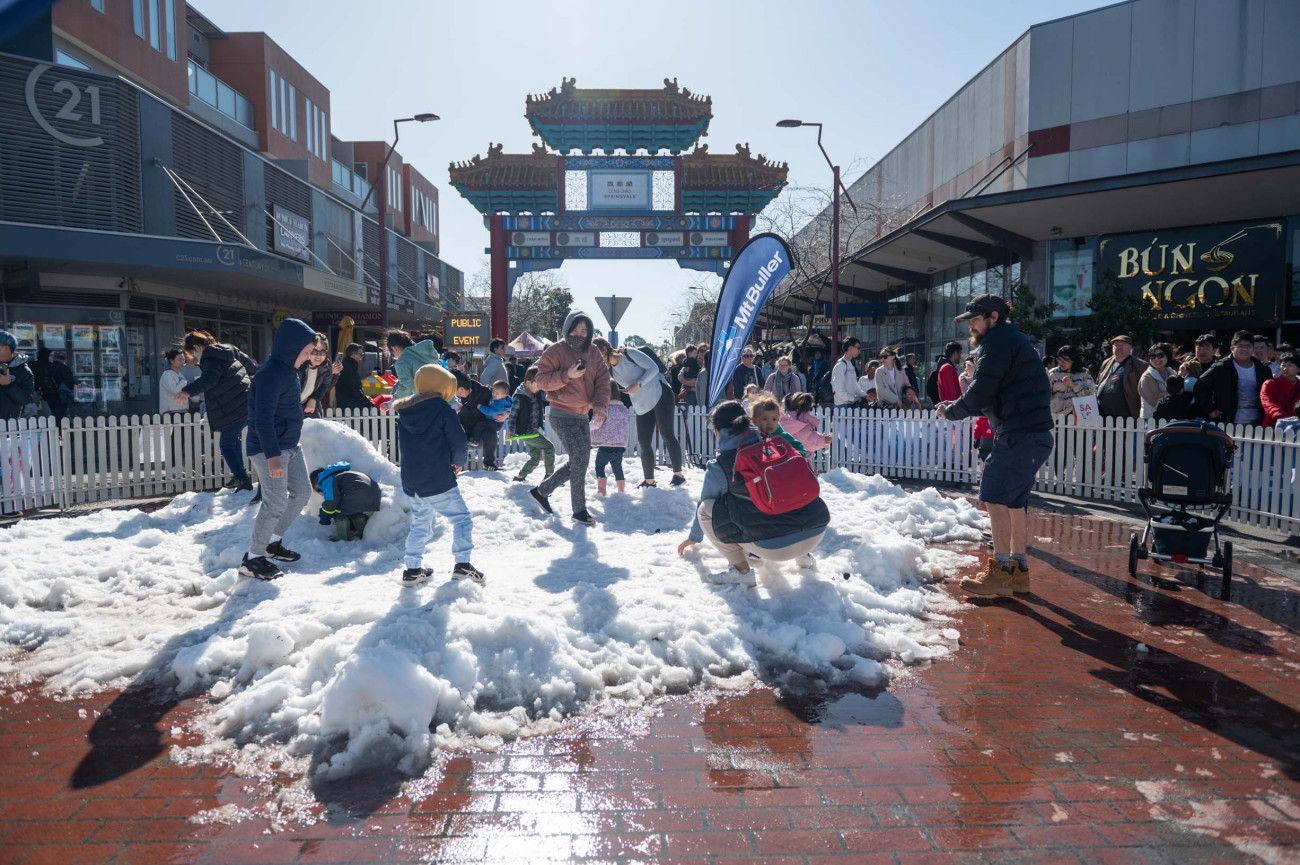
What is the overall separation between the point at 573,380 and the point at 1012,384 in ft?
12.0

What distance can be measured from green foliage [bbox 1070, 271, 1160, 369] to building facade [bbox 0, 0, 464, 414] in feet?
55.5

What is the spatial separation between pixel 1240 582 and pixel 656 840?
543cm

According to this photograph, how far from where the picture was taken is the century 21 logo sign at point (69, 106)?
53.9 feet

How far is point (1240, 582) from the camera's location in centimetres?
595

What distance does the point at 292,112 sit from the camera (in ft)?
101

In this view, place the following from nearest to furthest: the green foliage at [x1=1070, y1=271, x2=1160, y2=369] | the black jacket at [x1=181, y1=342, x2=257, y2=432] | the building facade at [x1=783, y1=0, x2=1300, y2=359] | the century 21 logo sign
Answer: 1. the black jacket at [x1=181, y1=342, x2=257, y2=432]
2. the green foliage at [x1=1070, y1=271, x2=1160, y2=369]
3. the building facade at [x1=783, y1=0, x2=1300, y2=359]
4. the century 21 logo sign

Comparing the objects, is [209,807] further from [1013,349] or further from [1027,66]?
[1027,66]

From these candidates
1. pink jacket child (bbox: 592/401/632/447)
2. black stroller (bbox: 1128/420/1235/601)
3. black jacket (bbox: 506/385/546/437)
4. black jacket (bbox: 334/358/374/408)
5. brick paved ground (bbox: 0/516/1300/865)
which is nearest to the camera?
brick paved ground (bbox: 0/516/1300/865)

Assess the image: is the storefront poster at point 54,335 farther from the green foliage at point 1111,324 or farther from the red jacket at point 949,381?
the green foliage at point 1111,324

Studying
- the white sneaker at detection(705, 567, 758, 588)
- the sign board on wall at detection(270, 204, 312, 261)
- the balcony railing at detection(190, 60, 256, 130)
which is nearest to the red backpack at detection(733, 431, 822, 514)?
the white sneaker at detection(705, 567, 758, 588)

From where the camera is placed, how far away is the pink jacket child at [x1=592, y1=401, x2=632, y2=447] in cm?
845

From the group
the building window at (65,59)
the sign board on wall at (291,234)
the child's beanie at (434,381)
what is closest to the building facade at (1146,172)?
the child's beanie at (434,381)

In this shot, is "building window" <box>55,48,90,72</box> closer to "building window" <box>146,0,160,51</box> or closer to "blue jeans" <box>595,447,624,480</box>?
"building window" <box>146,0,160,51</box>

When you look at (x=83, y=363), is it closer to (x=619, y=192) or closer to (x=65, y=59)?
(x=65, y=59)
